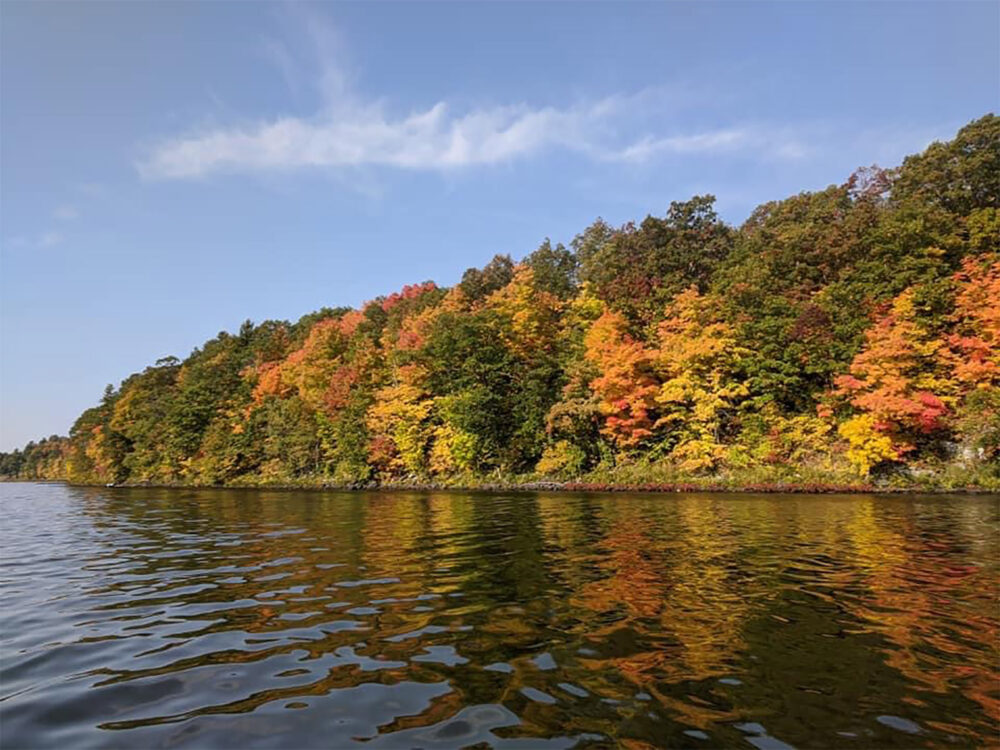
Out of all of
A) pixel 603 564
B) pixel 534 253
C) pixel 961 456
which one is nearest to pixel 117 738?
pixel 603 564

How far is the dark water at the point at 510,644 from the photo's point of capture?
3867 mm

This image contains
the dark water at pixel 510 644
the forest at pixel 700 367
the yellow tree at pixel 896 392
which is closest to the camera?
the dark water at pixel 510 644

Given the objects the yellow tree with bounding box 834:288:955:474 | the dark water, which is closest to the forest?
the yellow tree with bounding box 834:288:955:474

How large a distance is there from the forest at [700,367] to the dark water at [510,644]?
20.9 m

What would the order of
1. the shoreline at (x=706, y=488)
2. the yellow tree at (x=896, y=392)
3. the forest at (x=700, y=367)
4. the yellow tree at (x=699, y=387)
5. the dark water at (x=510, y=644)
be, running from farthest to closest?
1. the yellow tree at (x=699, y=387)
2. the forest at (x=700, y=367)
3. the yellow tree at (x=896, y=392)
4. the shoreline at (x=706, y=488)
5. the dark water at (x=510, y=644)

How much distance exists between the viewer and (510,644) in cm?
562

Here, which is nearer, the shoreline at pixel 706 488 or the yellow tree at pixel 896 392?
the shoreline at pixel 706 488

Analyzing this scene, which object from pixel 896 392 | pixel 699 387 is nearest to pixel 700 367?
pixel 699 387

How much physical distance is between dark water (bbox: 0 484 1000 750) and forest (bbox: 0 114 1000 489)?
2095cm

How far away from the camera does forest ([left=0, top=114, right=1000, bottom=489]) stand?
29.8 meters

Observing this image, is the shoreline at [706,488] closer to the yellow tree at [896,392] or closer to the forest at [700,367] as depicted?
the forest at [700,367]

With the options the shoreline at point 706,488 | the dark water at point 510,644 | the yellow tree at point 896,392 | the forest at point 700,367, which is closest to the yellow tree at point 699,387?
the forest at point 700,367

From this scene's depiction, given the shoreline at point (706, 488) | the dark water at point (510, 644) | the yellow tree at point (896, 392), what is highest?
the yellow tree at point (896, 392)

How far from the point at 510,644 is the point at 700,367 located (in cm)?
3271
